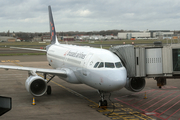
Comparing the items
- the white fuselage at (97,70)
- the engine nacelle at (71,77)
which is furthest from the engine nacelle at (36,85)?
the white fuselage at (97,70)

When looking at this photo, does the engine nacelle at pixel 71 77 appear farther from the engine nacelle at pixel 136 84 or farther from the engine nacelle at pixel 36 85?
the engine nacelle at pixel 136 84

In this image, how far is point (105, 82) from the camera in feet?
56.6

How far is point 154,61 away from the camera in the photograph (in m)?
19.3

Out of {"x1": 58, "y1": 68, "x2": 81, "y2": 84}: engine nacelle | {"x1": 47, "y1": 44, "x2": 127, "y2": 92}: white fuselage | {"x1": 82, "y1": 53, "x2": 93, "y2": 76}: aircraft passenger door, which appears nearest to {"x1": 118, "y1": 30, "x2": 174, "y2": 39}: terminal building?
{"x1": 47, "y1": 44, "x2": 127, "y2": 92}: white fuselage

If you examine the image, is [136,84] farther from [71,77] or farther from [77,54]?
[77,54]

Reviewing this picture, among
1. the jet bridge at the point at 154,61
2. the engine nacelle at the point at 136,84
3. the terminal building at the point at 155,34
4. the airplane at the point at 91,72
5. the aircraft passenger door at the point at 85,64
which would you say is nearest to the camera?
the airplane at the point at 91,72

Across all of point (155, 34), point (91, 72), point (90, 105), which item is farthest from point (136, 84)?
point (155, 34)

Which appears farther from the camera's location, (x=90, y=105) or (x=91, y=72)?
(x=90, y=105)

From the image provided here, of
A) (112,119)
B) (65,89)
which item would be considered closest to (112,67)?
(112,119)

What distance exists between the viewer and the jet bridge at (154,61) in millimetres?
18953

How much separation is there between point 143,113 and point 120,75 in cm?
306

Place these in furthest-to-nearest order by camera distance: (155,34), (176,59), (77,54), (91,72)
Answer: (155,34)
(77,54)
(176,59)
(91,72)

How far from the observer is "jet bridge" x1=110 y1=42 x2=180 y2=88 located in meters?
19.0

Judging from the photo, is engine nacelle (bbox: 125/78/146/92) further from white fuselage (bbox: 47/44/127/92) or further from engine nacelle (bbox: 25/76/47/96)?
engine nacelle (bbox: 25/76/47/96)
